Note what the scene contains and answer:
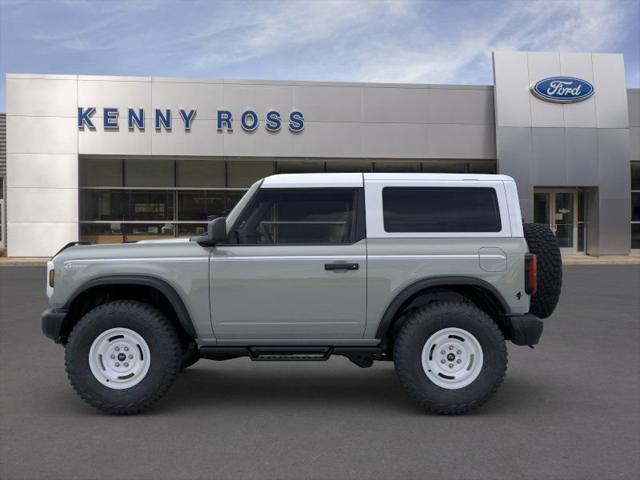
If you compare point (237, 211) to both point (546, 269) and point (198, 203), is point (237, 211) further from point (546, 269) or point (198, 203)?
point (198, 203)

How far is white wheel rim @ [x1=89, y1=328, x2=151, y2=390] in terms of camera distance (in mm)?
5362

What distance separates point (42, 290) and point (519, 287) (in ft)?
40.7

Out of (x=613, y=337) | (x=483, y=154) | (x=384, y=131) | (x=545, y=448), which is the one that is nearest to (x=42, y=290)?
(x=613, y=337)

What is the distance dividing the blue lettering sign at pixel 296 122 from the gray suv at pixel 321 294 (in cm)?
2065

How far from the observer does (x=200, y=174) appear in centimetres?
2720

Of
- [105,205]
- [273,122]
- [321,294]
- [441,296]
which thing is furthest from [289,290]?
[105,205]

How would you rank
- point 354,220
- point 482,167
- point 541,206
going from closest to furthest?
point 354,220, point 541,206, point 482,167

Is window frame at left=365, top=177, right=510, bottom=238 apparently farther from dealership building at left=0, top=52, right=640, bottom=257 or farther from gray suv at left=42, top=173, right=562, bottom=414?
dealership building at left=0, top=52, right=640, bottom=257

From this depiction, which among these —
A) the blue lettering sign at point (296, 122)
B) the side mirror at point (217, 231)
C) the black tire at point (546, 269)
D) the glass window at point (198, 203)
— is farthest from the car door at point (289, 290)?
the glass window at point (198, 203)

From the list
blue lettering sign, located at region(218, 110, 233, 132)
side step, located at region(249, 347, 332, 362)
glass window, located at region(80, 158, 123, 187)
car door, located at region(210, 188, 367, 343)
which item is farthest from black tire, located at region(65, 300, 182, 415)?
glass window, located at region(80, 158, 123, 187)

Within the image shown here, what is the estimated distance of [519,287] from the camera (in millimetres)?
5438

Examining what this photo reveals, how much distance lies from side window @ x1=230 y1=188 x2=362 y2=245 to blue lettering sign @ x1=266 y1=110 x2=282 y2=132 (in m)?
20.5

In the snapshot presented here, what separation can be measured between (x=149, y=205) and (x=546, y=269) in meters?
23.2

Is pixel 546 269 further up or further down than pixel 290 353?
further up
